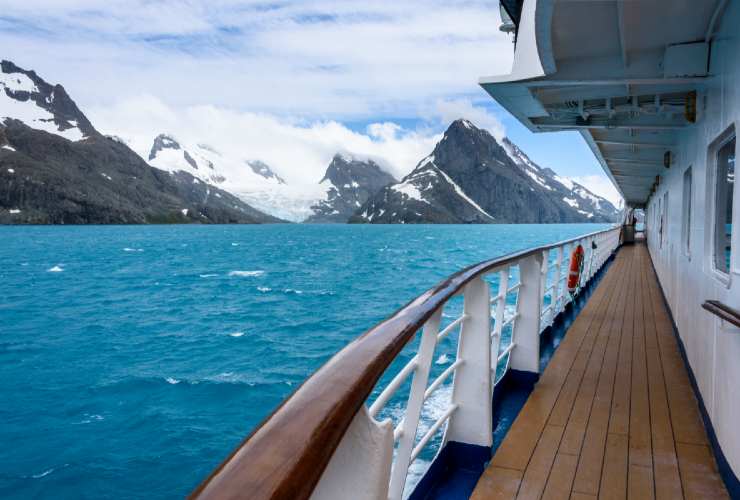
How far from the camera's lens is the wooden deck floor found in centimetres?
240

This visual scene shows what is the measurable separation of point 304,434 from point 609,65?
4051 millimetres

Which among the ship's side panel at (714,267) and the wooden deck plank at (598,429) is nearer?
the wooden deck plank at (598,429)

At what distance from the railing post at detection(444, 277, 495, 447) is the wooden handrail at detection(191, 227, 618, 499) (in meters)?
1.46

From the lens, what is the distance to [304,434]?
2.17 ft

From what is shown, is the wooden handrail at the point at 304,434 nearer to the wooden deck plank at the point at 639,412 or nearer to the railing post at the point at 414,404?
the railing post at the point at 414,404

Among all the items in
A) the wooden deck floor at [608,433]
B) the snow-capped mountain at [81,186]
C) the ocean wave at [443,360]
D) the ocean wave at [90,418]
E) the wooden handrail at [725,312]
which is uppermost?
the snow-capped mountain at [81,186]

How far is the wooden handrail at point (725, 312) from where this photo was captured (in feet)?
7.58

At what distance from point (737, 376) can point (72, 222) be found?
458ft

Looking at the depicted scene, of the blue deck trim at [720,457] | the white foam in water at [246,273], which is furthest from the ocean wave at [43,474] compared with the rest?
the white foam in water at [246,273]

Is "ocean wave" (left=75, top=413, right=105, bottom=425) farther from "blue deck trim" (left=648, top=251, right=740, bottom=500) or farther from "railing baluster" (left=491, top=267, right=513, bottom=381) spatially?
"blue deck trim" (left=648, top=251, right=740, bottom=500)

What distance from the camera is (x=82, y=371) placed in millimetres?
12953

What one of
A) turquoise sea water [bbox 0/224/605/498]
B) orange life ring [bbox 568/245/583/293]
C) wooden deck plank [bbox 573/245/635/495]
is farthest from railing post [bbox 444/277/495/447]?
orange life ring [bbox 568/245/583/293]

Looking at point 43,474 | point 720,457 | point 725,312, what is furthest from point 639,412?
point 43,474

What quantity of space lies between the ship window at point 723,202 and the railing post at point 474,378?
1.71 metres
